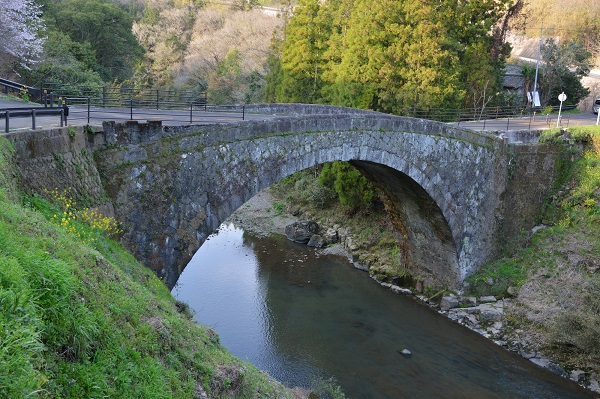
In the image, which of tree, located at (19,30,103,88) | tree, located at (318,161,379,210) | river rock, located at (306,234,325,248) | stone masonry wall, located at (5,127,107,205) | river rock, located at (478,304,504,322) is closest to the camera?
stone masonry wall, located at (5,127,107,205)

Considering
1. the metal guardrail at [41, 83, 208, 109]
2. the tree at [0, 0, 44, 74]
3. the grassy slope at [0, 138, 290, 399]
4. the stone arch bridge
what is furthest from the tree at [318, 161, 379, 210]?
the grassy slope at [0, 138, 290, 399]

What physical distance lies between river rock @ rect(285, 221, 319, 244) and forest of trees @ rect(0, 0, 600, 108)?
6072 mm

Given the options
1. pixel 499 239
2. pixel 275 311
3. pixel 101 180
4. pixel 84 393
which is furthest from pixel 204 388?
pixel 499 239

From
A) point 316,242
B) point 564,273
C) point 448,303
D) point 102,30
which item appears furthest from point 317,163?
point 102,30

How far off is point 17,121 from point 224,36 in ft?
109

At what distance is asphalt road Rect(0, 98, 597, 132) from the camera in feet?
35.7

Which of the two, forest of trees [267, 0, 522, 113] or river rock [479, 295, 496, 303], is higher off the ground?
forest of trees [267, 0, 522, 113]

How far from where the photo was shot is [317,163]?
14.1m

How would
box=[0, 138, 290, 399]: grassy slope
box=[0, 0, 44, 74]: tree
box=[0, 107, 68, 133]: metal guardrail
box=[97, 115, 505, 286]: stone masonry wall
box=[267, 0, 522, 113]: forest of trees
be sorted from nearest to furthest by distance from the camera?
box=[0, 138, 290, 399]: grassy slope
box=[0, 107, 68, 133]: metal guardrail
box=[97, 115, 505, 286]: stone masonry wall
box=[0, 0, 44, 74]: tree
box=[267, 0, 522, 113]: forest of trees

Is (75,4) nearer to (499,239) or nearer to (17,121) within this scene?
(17,121)

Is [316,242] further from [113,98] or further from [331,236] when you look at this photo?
[113,98]

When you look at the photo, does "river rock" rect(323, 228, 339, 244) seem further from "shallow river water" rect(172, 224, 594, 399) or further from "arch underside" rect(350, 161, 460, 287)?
"arch underside" rect(350, 161, 460, 287)

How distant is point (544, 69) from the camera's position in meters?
34.2

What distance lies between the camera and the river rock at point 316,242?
23.3 metres
